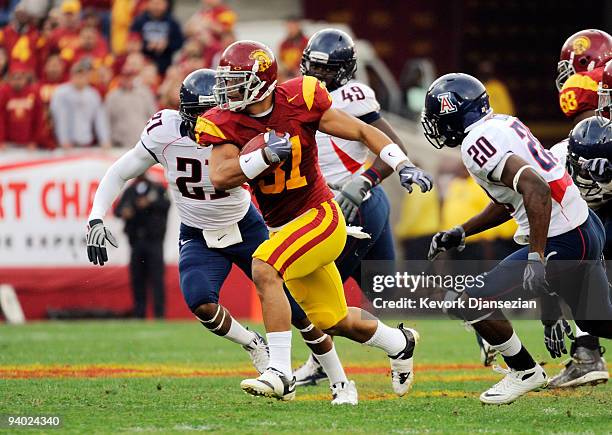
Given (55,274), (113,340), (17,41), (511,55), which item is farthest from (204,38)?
(511,55)

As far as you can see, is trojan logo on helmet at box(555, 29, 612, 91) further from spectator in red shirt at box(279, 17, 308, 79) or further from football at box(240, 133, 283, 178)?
spectator in red shirt at box(279, 17, 308, 79)

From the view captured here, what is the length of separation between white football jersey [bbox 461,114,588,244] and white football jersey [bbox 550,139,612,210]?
1.11 feet

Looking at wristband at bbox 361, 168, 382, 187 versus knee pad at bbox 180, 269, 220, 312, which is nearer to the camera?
knee pad at bbox 180, 269, 220, 312

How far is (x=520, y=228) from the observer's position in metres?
6.39

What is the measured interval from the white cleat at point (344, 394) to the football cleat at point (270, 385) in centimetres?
56

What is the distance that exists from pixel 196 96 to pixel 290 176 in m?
0.94

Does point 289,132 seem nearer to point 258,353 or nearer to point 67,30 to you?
point 258,353

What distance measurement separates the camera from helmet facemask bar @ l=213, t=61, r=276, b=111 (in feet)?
19.7

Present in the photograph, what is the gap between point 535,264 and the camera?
5859 mm

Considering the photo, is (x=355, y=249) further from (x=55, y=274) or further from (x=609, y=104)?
(x=55, y=274)

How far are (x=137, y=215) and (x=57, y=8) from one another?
4180mm

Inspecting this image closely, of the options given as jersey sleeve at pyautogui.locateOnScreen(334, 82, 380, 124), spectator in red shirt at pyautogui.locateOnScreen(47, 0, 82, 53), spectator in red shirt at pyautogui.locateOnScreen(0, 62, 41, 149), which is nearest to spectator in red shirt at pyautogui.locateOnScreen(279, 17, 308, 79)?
spectator in red shirt at pyautogui.locateOnScreen(47, 0, 82, 53)

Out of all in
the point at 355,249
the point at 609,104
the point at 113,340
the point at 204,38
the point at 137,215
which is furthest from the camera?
the point at 204,38

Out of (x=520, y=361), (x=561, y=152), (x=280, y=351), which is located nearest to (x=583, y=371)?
(x=520, y=361)
